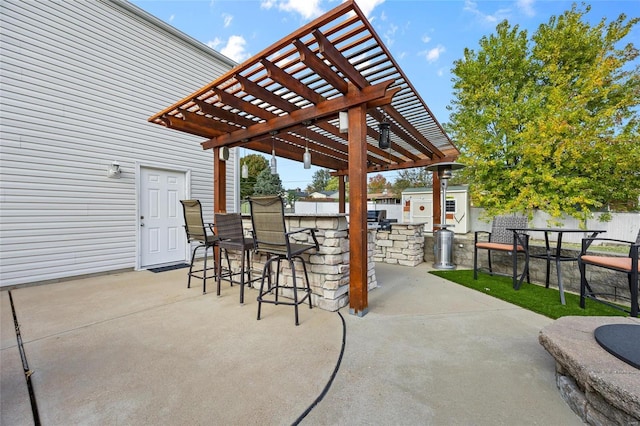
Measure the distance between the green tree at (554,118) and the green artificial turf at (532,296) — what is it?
396 centimetres

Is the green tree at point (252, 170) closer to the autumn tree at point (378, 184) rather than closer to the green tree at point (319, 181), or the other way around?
the autumn tree at point (378, 184)

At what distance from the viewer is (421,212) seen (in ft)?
39.4

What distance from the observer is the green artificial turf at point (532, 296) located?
110 inches

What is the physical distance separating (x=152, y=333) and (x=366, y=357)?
188cm

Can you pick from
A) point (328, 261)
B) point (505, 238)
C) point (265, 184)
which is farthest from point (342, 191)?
point (265, 184)

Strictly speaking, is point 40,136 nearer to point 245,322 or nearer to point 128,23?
point 128,23

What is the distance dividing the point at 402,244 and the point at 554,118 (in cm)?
480

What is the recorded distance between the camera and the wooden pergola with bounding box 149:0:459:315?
2285 mm

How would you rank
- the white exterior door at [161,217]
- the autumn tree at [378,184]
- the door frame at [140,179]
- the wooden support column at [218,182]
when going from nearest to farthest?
the wooden support column at [218,182] → the door frame at [140,179] → the white exterior door at [161,217] → the autumn tree at [378,184]

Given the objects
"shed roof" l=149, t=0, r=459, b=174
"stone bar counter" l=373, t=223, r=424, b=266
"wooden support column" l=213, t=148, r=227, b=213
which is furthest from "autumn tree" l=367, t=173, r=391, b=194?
"wooden support column" l=213, t=148, r=227, b=213

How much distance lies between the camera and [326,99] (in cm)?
324

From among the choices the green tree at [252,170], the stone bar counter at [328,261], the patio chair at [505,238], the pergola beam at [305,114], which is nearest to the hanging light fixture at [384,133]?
the pergola beam at [305,114]

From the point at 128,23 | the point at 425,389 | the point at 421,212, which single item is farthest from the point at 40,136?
the point at 421,212

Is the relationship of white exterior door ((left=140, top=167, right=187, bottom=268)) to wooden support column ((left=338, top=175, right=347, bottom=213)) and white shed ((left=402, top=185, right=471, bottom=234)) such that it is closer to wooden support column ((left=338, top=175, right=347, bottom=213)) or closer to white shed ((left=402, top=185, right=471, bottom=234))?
wooden support column ((left=338, top=175, right=347, bottom=213))
